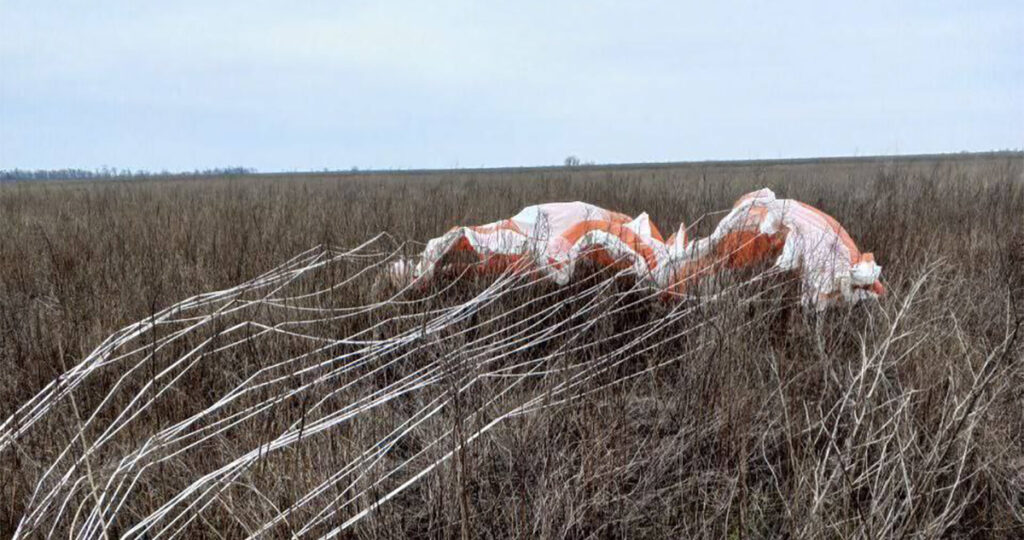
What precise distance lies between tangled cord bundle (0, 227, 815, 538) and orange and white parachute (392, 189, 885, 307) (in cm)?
10

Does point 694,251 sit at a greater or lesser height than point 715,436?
greater

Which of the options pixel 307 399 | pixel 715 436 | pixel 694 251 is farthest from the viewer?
pixel 694 251

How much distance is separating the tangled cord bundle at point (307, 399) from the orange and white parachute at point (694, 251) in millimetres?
101

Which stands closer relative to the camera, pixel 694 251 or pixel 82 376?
pixel 82 376

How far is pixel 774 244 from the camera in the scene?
2.97 m

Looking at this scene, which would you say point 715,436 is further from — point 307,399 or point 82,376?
point 82,376

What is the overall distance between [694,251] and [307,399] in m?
1.70

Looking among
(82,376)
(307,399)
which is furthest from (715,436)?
(82,376)

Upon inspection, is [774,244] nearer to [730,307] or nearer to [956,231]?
[730,307]

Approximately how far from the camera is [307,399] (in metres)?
2.03

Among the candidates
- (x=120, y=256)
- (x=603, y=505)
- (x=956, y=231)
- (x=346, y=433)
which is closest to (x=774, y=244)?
(x=603, y=505)

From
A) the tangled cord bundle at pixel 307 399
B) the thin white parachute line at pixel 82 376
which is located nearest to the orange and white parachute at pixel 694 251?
the tangled cord bundle at pixel 307 399

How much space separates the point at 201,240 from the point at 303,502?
14.5ft

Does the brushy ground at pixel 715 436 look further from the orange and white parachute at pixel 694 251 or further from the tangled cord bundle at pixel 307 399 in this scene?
the orange and white parachute at pixel 694 251
